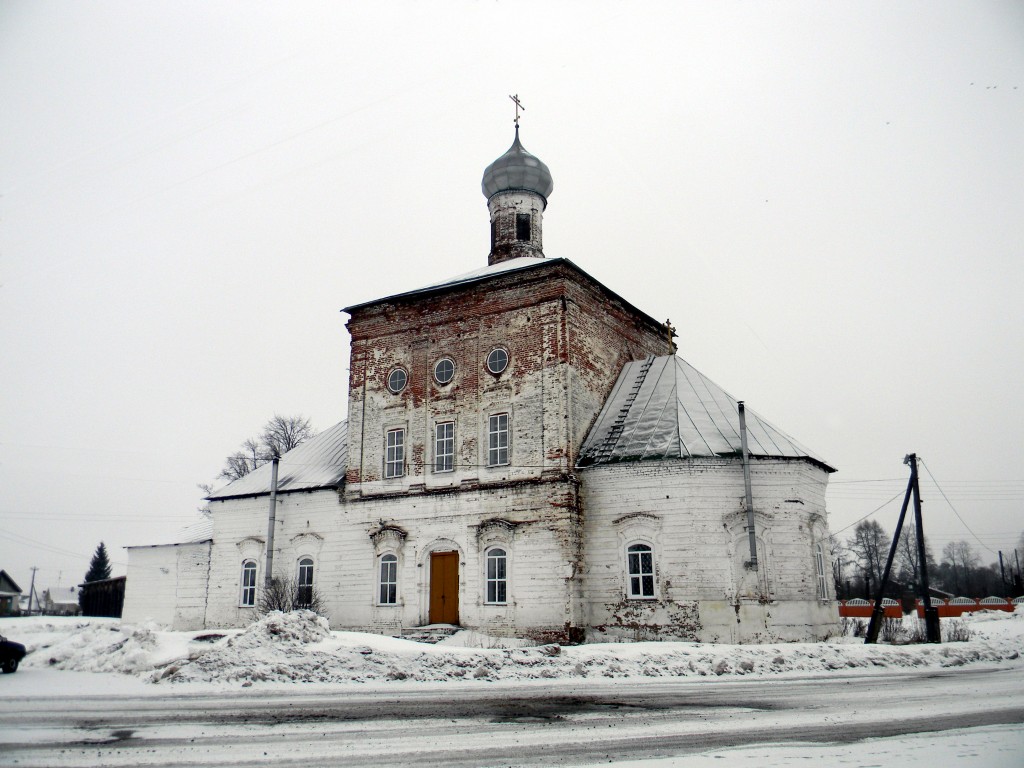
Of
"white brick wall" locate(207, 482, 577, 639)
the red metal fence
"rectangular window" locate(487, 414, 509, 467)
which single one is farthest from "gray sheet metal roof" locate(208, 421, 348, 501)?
the red metal fence

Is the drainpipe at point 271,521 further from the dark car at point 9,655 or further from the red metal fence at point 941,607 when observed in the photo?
the red metal fence at point 941,607

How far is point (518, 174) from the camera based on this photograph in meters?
26.3

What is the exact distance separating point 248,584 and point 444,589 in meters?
7.03

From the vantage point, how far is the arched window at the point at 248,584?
24.2 m

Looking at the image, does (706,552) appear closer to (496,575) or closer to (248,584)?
(496,575)

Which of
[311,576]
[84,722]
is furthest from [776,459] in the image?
[84,722]

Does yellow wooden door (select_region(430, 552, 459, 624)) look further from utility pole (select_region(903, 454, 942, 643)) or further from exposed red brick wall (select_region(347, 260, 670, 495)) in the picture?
utility pole (select_region(903, 454, 942, 643))

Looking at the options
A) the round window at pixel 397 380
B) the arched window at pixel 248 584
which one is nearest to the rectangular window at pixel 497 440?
the round window at pixel 397 380

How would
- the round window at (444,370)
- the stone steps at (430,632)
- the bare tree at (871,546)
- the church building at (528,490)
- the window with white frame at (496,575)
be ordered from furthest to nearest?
the bare tree at (871,546) → the round window at (444,370) → the window with white frame at (496,575) → the stone steps at (430,632) → the church building at (528,490)

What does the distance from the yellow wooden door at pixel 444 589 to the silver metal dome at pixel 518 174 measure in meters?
12.2

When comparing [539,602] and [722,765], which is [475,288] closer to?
[539,602]

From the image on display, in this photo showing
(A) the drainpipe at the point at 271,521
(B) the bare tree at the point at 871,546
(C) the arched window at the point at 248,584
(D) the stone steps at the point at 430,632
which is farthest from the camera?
(B) the bare tree at the point at 871,546

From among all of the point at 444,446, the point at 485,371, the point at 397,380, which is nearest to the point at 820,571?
the point at 485,371

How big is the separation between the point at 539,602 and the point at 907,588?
4989 cm
